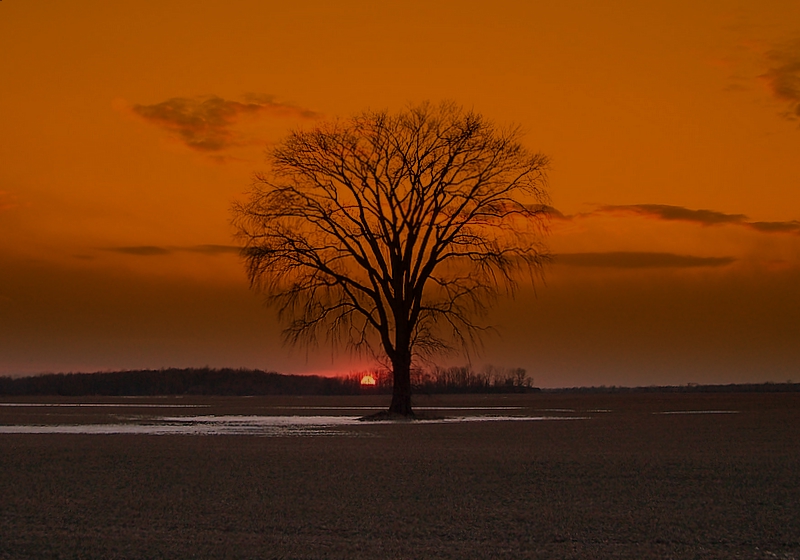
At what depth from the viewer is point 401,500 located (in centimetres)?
1398

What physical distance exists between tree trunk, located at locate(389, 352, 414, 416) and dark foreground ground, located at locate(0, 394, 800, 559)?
19.4 m

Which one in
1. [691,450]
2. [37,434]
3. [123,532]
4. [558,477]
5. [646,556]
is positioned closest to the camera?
[646,556]

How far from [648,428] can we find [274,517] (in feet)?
76.8

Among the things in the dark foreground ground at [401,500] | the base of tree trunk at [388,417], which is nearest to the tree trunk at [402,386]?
the base of tree trunk at [388,417]

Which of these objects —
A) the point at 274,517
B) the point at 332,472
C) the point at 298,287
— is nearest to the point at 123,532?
the point at 274,517

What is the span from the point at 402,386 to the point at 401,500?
102ft

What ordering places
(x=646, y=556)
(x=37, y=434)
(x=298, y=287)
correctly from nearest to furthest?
(x=646, y=556), (x=37, y=434), (x=298, y=287)

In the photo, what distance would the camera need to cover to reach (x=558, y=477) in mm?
17031

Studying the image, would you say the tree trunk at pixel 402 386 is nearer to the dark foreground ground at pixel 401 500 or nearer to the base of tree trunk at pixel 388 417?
the base of tree trunk at pixel 388 417

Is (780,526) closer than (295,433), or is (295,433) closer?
(780,526)

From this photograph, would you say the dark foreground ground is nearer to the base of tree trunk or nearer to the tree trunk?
the base of tree trunk

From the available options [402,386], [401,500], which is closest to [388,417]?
[402,386]

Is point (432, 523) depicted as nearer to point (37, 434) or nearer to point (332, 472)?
point (332, 472)

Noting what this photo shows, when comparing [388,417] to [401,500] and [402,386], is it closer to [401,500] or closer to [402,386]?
[402,386]
